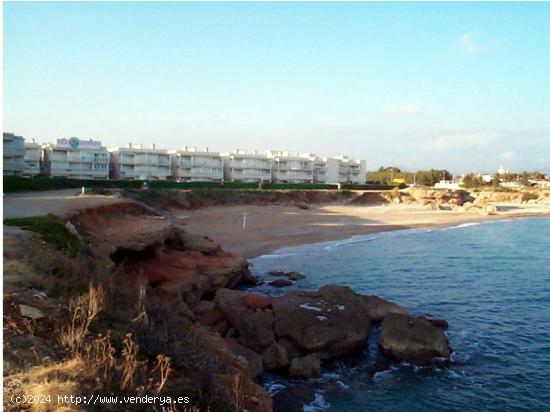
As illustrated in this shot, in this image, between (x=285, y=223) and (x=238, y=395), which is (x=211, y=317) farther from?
(x=285, y=223)

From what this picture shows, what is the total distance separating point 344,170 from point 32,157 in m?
65.1

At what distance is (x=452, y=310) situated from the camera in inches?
782

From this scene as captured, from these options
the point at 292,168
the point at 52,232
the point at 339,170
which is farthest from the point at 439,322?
the point at 339,170

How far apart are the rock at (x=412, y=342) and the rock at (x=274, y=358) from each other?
3.52 metres

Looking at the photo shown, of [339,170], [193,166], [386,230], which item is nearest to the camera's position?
[386,230]

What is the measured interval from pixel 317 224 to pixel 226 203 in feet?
53.9

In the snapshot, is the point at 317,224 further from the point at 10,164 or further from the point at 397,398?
the point at 10,164

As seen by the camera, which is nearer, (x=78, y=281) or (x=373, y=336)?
(x=78, y=281)

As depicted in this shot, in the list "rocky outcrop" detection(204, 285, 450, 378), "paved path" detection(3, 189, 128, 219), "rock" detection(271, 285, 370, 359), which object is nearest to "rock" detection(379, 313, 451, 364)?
"rocky outcrop" detection(204, 285, 450, 378)

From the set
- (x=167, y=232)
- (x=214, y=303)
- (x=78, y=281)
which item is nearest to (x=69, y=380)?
(x=78, y=281)

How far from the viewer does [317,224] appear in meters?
49.2

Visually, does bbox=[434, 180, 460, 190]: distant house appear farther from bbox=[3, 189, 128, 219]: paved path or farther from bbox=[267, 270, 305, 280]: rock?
bbox=[3, 189, 128, 219]: paved path

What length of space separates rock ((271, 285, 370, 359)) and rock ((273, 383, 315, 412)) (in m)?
2.21

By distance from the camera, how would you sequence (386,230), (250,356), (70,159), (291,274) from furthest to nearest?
(70,159) → (386,230) → (291,274) → (250,356)
